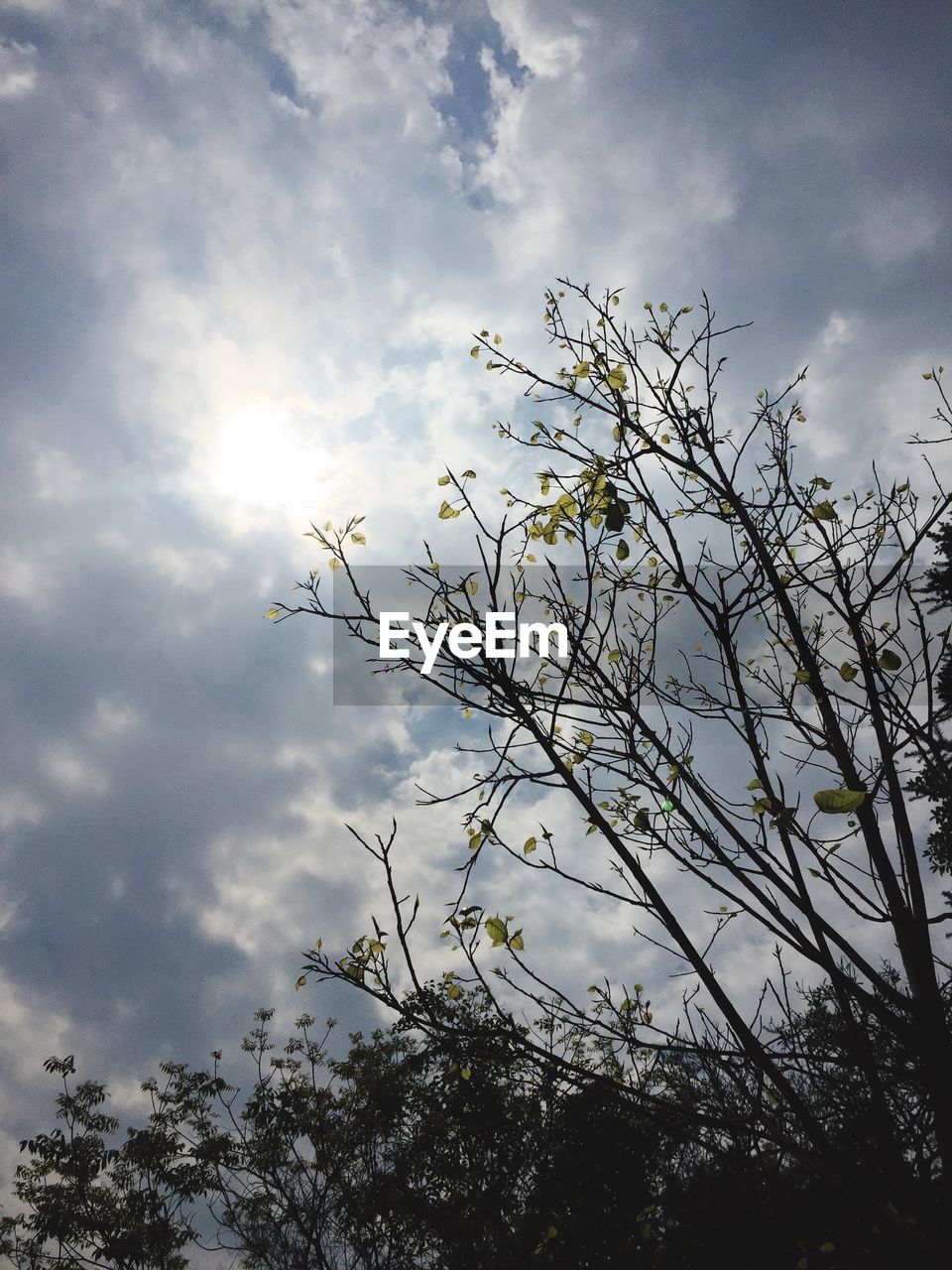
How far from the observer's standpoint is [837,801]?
4.53 feet

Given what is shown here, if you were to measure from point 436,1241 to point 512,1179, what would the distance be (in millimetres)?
1661

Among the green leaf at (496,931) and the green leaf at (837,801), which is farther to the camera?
the green leaf at (496,931)

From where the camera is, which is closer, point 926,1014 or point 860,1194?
point 860,1194

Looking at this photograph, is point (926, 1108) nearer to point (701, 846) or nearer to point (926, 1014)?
point (926, 1014)

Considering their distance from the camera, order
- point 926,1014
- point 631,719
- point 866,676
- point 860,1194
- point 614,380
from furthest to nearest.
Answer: point 614,380, point 631,719, point 866,676, point 926,1014, point 860,1194

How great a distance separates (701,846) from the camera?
234 centimetres

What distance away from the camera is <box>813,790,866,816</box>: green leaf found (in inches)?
53.0

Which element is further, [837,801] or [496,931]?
[496,931]

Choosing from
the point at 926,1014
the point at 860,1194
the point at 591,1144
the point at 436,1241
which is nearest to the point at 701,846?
the point at 926,1014

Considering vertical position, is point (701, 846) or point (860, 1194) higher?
point (701, 846)

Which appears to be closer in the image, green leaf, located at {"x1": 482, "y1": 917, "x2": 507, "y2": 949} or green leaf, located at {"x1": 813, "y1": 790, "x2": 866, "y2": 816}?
green leaf, located at {"x1": 813, "y1": 790, "x2": 866, "y2": 816}

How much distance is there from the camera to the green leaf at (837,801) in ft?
4.42

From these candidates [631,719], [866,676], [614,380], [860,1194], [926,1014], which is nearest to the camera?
[860,1194]

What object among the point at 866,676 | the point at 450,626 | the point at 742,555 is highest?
the point at 742,555
